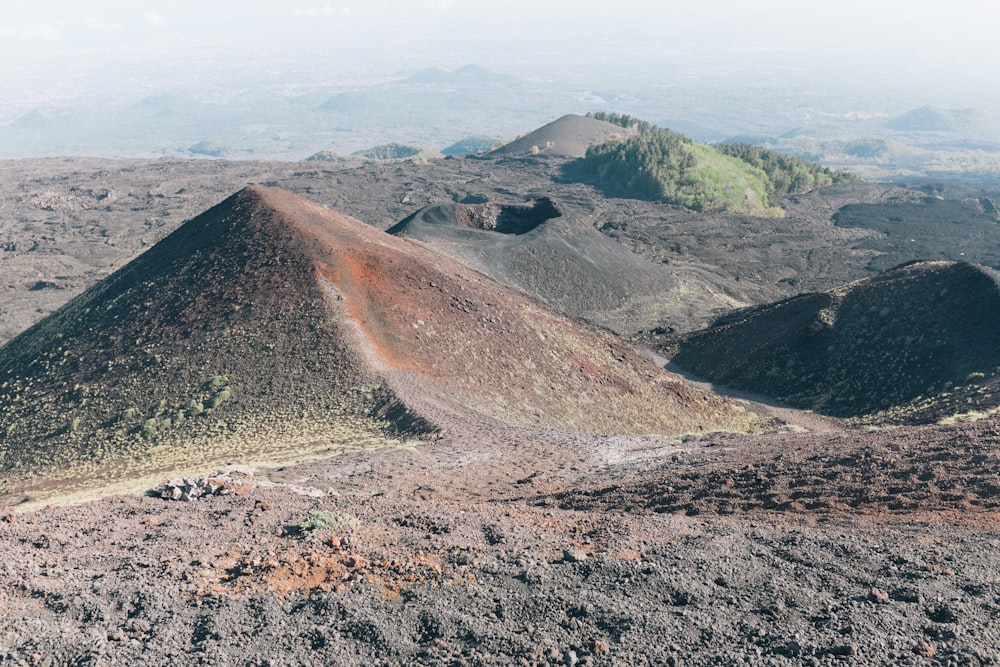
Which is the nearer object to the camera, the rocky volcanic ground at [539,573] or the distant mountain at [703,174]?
the rocky volcanic ground at [539,573]


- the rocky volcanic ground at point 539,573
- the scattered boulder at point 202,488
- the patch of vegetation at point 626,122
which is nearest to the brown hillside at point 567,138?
the patch of vegetation at point 626,122

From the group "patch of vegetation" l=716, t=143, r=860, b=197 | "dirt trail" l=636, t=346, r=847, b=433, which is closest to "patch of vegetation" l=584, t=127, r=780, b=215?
"patch of vegetation" l=716, t=143, r=860, b=197

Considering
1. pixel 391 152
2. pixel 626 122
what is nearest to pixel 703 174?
pixel 626 122

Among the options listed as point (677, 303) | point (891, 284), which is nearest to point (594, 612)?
point (891, 284)

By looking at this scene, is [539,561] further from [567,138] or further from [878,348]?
[567,138]

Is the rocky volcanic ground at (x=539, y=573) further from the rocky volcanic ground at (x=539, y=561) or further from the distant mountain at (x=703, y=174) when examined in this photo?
the distant mountain at (x=703, y=174)

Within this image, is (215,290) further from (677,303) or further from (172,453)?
(677,303)
